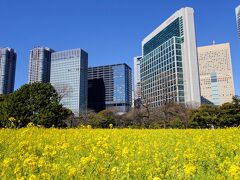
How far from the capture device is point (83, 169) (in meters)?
2.81

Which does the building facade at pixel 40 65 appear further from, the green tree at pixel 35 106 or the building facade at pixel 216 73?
the green tree at pixel 35 106

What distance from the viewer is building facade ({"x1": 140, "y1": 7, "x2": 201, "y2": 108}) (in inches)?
3910

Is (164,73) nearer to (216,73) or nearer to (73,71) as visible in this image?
(73,71)

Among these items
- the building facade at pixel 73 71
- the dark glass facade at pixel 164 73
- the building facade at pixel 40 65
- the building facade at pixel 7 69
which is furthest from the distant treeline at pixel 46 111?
the building facade at pixel 40 65

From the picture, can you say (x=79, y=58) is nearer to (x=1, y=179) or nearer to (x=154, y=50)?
(x=154, y=50)

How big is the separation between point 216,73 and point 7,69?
134911 millimetres

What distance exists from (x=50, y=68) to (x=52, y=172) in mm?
186000

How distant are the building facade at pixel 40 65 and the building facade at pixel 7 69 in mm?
14264

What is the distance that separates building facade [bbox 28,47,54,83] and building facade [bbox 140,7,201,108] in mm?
84781

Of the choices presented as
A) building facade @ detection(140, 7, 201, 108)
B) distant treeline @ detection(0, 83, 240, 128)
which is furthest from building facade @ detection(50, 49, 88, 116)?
distant treeline @ detection(0, 83, 240, 128)

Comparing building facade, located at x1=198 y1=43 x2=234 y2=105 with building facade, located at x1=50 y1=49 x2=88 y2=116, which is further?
building facade, located at x1=198 y1=43 x2=234 y2=105

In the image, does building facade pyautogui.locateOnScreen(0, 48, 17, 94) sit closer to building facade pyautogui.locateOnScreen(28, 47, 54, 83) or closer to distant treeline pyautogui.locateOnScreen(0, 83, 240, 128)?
building facade pyautogui.locateOnScreen(28, 47, 54, 83)

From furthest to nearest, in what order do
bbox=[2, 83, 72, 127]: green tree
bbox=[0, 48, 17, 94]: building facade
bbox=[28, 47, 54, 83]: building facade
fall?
bbox=[28, 47, 54, 83]: building facade, bbox=[0, 48, 17, 94]: building facade, bbox=[2, 83, 72, 127]: green tree

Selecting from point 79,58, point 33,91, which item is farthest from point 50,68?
point 33,91
